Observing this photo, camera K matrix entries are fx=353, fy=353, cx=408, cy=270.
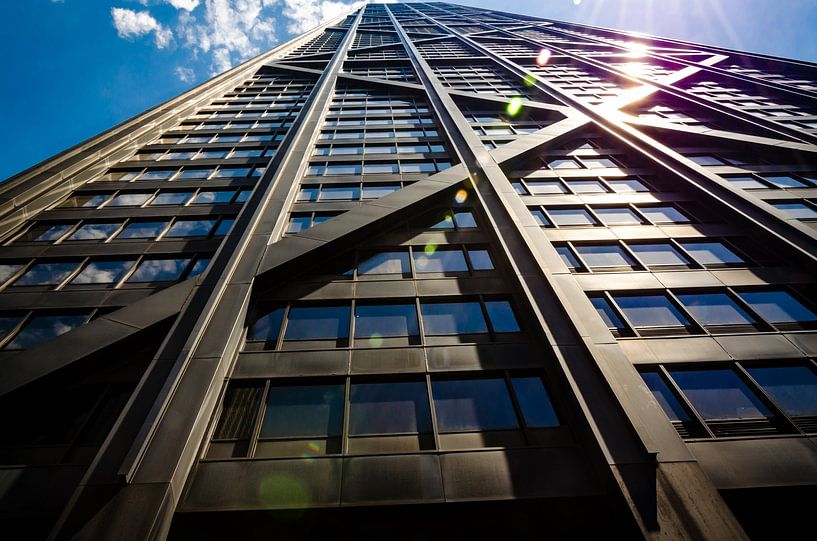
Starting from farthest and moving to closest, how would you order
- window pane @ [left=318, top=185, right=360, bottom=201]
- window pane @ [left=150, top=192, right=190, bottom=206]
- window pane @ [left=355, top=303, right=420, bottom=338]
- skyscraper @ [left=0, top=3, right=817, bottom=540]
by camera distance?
window pane @ [left=318, top=185, right=360, bottom=201] < window pane @ [left=150, top=192, right=190, bottom=206] < window pane @ [left=355, top=303, right=420, bottom=338] < skyscraper @ [left=0, top=3, right=817, bottom=540]

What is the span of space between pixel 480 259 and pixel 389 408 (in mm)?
6895

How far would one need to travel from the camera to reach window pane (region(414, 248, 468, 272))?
13.3 meters

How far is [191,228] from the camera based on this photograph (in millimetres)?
15727

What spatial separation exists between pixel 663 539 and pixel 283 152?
20953 millimetres

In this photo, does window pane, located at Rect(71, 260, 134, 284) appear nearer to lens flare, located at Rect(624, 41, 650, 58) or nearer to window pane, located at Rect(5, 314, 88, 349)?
window pane, located at Rect(5, 314, 88, 349)

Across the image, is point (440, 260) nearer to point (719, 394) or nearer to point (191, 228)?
point (719, 394)

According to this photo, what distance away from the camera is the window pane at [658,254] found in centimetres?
1344

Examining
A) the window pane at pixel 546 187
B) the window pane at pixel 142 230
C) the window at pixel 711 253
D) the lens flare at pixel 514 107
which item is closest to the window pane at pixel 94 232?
the window pane at pixel 142 230

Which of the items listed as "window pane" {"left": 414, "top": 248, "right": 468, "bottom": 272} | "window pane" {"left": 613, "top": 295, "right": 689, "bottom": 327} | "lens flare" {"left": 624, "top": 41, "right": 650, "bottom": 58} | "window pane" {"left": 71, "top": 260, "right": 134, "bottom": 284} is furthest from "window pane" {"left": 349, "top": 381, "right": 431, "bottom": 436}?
"lens flare" {"left": 624, "top": 41, "right": 650, "bottom": 58}

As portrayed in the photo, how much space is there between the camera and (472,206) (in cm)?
1619

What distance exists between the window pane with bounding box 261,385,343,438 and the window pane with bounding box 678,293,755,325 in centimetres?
1140

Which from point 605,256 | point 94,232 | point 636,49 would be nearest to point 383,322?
point 605,256

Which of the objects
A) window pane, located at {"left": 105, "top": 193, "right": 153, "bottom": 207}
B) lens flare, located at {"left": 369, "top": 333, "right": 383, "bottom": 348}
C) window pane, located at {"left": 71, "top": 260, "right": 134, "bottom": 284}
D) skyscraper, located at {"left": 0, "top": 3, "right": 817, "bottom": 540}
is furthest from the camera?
window pane, located at {"left": 105, "top": 193, "right": 153, "bottom": 207}

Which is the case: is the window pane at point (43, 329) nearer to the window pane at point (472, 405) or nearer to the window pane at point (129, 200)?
the window pane at point (129, 200)
